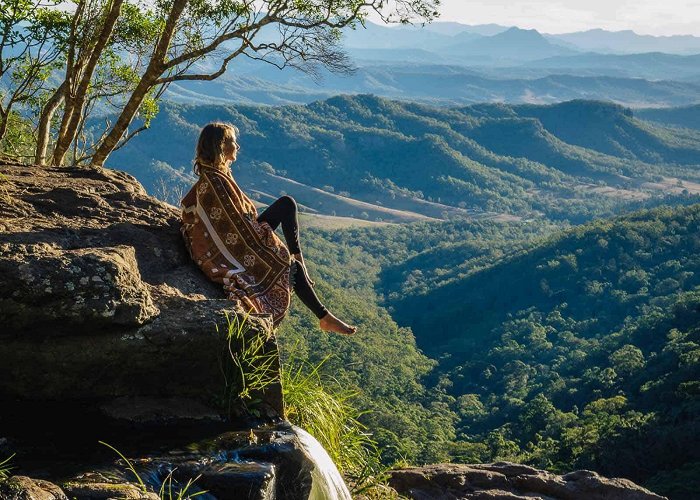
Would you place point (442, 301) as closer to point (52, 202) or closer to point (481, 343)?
point (481, 343)

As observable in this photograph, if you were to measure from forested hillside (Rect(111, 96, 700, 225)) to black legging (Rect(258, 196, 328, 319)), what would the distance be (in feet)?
482

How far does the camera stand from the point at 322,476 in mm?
3414

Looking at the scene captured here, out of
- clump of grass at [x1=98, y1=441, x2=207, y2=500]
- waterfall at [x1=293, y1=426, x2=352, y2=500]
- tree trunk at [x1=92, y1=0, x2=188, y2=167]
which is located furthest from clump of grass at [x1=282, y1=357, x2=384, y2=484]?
tree trunk at [x1=92, y1=0, x2=188, y2=167]

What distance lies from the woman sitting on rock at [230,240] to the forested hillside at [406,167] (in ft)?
483

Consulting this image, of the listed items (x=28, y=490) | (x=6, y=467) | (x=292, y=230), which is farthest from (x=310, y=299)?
(x=28, y=490)

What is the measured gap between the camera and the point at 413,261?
113 m

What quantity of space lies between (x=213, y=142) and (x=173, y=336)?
178cm

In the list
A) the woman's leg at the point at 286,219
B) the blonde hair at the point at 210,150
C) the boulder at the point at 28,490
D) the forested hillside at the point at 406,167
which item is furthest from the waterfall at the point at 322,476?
the forested hillside at the point at 406,167

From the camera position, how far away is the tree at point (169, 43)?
820 centimetres

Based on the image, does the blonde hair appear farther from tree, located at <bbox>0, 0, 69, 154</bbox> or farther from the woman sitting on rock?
tree, located at <bbox>0, 0, 69, 154</bbox>

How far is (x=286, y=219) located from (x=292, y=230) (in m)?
0.09

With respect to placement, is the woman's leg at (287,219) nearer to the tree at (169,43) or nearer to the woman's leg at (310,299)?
the woman's leg at (310,299)

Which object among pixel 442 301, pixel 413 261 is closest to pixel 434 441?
pixel 442 301

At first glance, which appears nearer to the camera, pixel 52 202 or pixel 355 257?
pixel 52 202
